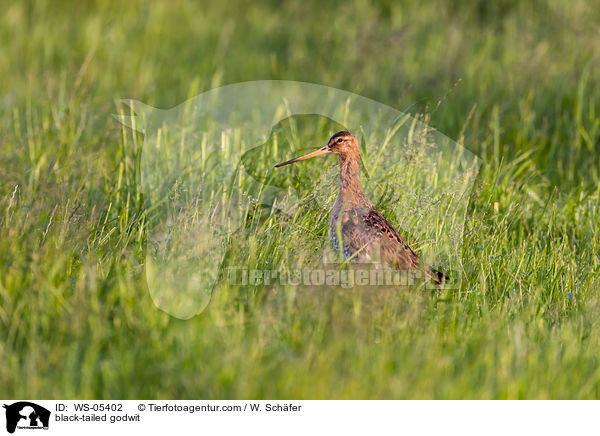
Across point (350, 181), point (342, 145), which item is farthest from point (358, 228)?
point (342, 145)

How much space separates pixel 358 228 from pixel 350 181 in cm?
34

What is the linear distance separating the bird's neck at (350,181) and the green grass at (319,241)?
243mm

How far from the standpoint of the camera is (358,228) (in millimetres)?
3994

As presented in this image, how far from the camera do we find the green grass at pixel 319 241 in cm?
329

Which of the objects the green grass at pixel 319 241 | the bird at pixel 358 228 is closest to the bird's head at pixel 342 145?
the bird at pixel 358 228

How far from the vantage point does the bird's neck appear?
163 inches

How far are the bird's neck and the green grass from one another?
24 centimetres

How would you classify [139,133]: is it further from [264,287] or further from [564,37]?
[564,37]

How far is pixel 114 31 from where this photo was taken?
28.2 feet
